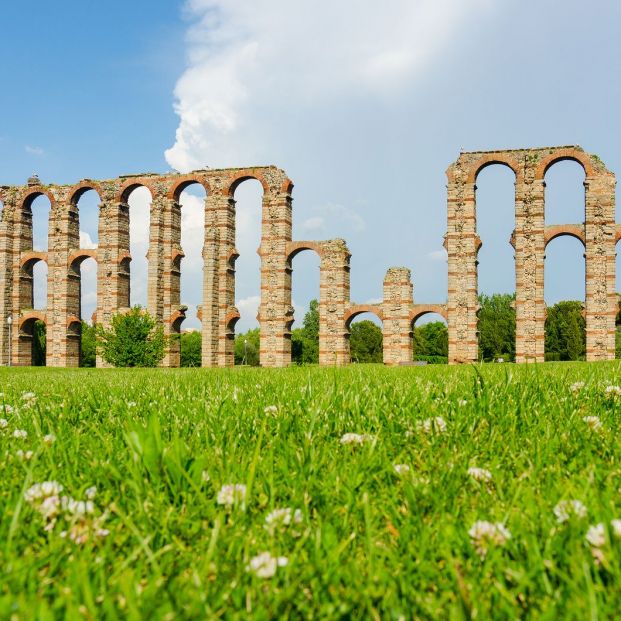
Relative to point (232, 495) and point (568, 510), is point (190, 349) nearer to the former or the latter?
point (232, 495)

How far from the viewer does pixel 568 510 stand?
5.70 feet

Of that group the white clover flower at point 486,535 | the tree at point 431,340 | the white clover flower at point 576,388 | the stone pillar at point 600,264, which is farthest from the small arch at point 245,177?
the tree at point 431,340

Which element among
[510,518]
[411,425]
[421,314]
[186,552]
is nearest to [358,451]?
[411,425]

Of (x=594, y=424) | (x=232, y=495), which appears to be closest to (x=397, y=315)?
(x=594, y=424)

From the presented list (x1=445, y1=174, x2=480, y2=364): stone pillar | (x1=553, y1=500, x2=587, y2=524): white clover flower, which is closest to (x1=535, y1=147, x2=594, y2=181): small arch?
(x1=445, y1=174, x2=480, y2=364): stone pillar

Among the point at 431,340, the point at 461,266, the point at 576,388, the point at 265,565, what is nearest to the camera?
the point at 265,565

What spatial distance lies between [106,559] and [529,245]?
33062mm

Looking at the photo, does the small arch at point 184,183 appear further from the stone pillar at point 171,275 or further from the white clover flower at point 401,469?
the white clover flower at point 401,469

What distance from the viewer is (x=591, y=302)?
103 ft

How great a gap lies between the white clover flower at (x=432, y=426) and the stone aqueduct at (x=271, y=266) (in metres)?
28.0

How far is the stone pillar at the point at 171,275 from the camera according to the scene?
36469mm

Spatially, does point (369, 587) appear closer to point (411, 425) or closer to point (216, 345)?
point (411, 425)

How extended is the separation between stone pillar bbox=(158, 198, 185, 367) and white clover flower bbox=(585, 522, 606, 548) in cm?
3558

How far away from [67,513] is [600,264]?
33.1 meters
